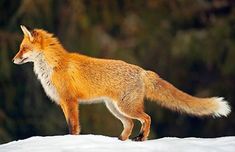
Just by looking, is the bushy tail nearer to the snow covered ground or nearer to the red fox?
the red fox

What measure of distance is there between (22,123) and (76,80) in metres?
7.29

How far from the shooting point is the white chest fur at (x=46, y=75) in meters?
7.15

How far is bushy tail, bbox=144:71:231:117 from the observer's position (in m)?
7.28

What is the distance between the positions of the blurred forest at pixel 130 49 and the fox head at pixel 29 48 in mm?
6117

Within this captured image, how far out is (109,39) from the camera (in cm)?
1507

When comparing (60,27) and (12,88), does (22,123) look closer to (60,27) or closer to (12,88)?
(12,88)

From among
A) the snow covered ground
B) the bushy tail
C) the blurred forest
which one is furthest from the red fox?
the blurred forest

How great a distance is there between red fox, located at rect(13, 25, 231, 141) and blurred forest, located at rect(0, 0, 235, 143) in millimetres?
5963

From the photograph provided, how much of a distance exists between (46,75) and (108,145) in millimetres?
1140

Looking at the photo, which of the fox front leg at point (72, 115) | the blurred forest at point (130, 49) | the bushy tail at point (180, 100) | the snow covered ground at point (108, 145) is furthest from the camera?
the blurred forest at point (130, 49)

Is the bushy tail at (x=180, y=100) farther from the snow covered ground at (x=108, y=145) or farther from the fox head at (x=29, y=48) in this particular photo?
the fox head at (x=29, y=48)

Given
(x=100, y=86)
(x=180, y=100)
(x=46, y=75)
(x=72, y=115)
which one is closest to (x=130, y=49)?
(x=180, y=100)

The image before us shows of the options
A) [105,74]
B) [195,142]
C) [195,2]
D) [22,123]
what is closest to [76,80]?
[105,74]

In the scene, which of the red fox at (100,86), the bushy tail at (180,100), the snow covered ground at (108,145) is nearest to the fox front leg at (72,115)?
the red fox at (100,86)
